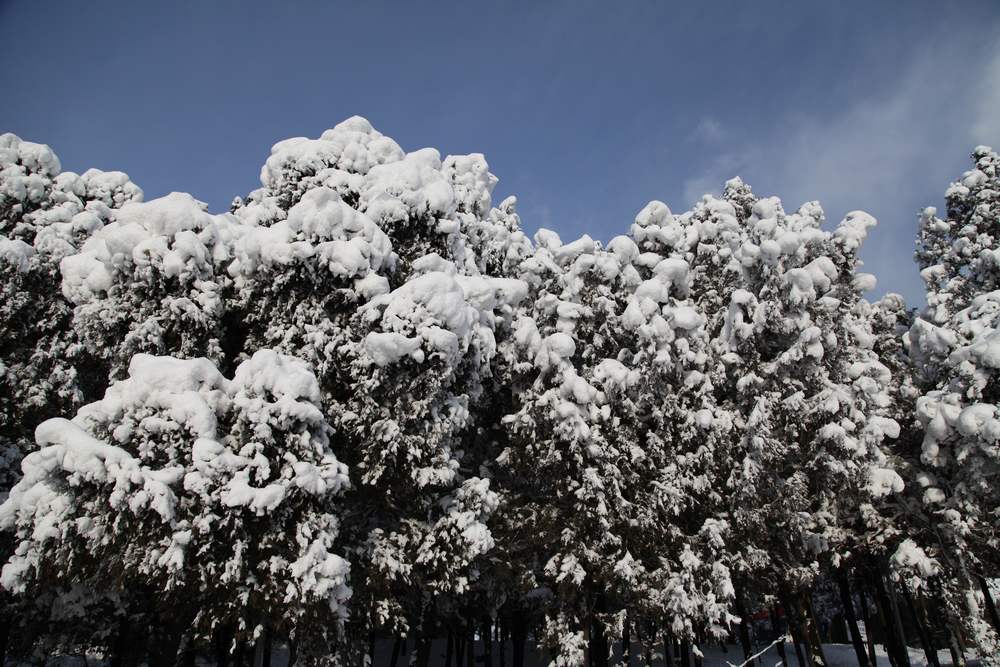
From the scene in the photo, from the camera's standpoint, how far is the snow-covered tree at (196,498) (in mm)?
9742

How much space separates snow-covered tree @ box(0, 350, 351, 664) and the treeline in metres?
0.05

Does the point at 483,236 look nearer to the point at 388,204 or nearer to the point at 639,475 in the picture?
the point at 388,204

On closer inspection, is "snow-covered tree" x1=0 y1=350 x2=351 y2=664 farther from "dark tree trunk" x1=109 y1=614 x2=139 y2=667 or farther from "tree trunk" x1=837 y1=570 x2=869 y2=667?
"tree trunk" x1=837 y1=570 x2=869 y2=667

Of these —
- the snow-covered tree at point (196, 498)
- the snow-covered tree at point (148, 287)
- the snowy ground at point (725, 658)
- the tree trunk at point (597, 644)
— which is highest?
the snow-covered tree at point (148, 287)

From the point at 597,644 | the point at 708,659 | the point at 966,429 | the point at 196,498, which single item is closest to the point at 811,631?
the point at 597,644

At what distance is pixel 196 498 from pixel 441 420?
466 centimetres

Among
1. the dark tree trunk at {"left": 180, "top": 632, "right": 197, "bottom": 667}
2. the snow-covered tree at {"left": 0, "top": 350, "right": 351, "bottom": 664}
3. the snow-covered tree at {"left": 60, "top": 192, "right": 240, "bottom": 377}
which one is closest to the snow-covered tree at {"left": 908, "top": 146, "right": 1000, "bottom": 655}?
the snow-covered tree at {"left": 0, "top": 350, "right": 351, "bottom": 664}

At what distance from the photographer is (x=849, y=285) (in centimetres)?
1917

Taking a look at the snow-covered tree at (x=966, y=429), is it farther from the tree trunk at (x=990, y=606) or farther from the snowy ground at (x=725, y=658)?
the snowy ground at (x=725, y=658)

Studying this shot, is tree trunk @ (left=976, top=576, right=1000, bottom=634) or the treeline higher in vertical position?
the treeline

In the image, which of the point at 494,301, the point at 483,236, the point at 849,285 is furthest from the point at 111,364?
the point at 849,285

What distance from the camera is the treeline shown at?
1038 cm

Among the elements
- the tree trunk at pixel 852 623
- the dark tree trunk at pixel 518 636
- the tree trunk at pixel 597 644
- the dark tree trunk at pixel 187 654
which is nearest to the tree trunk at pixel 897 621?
the tree trunk at pixel 852 623

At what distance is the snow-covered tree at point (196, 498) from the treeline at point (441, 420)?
53mm
